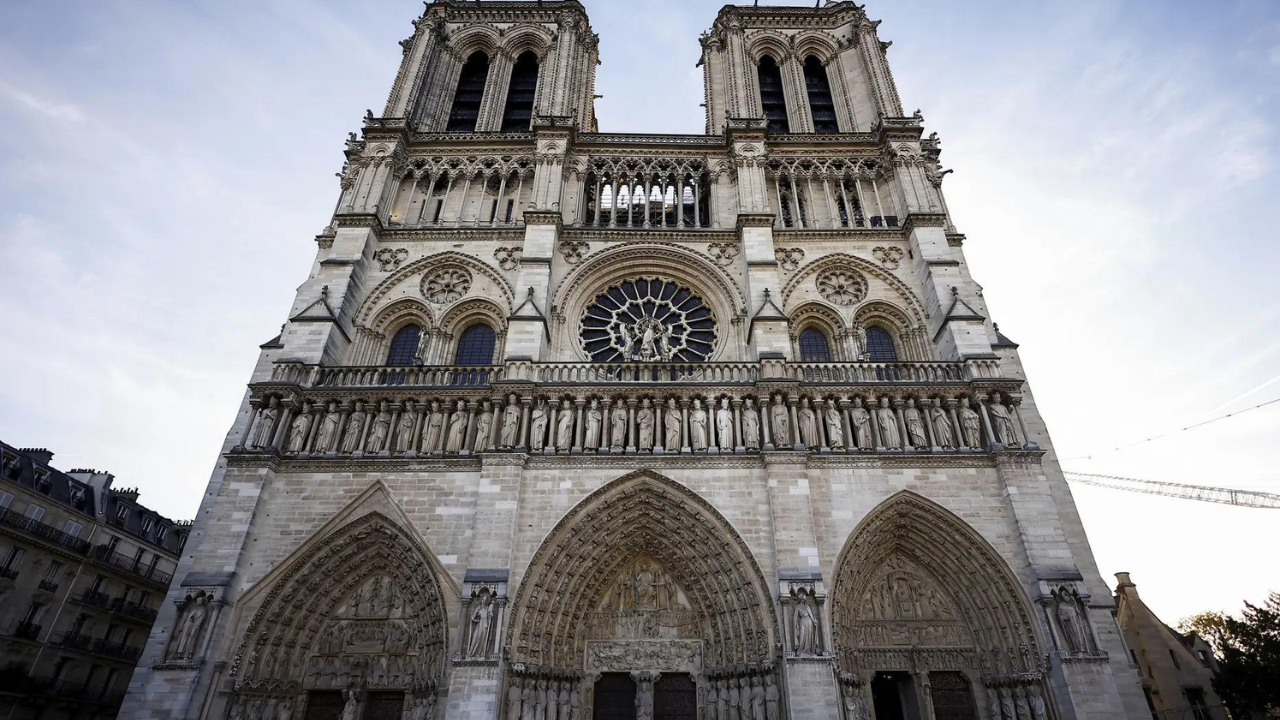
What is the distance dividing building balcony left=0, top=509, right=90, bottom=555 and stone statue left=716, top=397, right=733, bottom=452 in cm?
1784

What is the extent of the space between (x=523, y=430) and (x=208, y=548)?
576 centimetres

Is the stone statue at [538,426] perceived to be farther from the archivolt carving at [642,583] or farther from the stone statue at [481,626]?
the stone statue at [481,626]

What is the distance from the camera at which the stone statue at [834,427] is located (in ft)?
41.0

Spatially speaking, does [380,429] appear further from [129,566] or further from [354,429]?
[129,566]

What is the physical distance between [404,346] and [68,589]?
11.8 m

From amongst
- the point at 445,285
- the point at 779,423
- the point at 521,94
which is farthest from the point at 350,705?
the point at 521,94

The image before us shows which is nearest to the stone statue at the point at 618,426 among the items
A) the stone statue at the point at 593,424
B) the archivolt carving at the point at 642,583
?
the stone statue at the point at 593,424

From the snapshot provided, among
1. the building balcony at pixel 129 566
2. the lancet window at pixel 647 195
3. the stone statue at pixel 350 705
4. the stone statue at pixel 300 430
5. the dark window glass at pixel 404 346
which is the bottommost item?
the stone statue at pixel 350 705

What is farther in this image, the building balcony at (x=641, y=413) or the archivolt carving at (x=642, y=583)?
the building balcony at (x=641, y=413)

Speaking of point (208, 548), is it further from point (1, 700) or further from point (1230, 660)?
point (1230, 660)

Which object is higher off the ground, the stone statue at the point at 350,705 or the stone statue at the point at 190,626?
the stone statue at the point at 190,626

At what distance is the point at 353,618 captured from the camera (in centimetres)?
1181

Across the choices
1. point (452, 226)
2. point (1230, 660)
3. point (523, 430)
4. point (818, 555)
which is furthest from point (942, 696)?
point (452, 226)

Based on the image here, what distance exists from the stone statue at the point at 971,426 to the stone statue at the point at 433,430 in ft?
33.8
